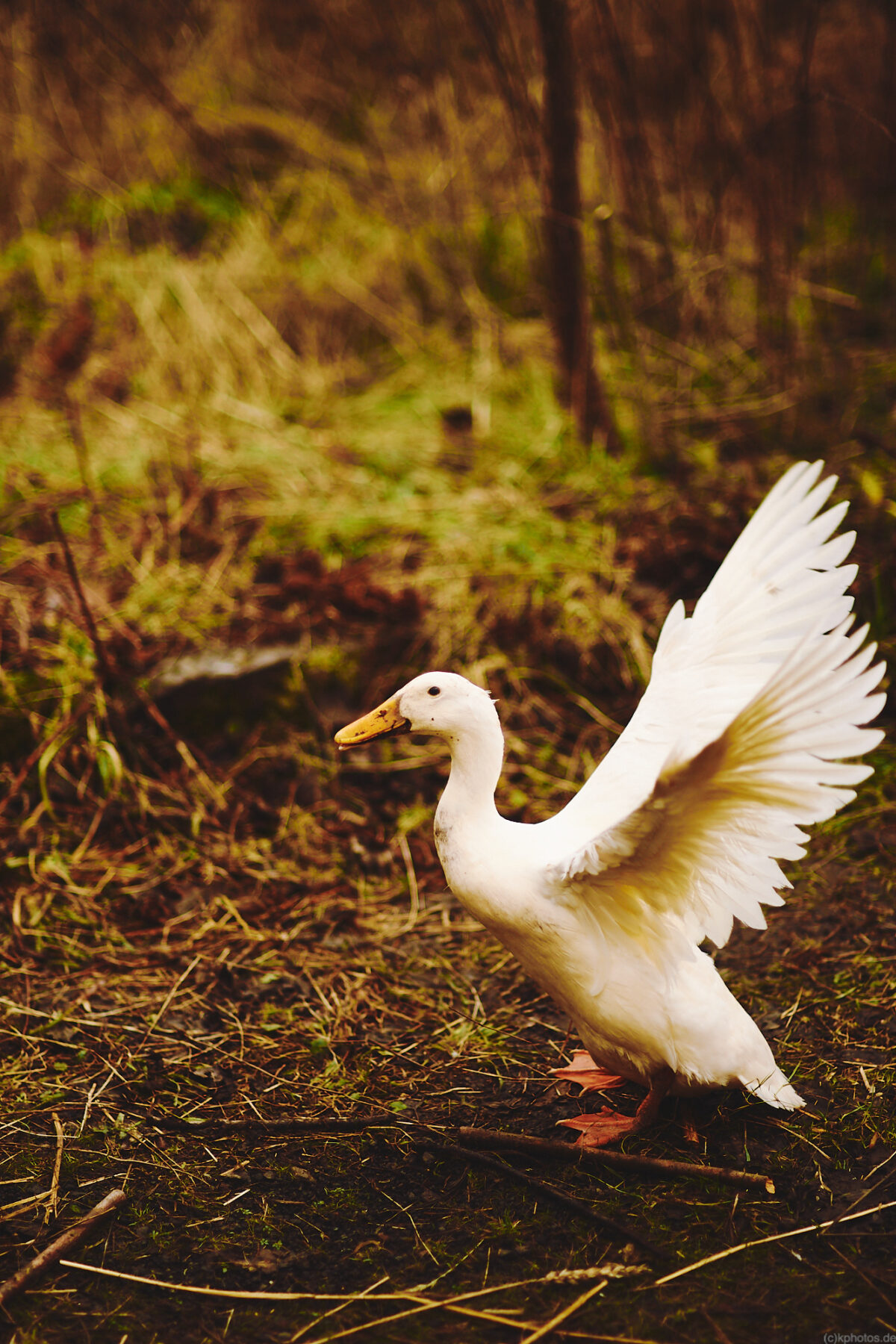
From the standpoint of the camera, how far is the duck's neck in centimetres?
224

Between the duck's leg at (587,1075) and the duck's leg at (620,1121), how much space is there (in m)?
0.12

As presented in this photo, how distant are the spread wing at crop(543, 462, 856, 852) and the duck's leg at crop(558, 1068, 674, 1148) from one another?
55 cm

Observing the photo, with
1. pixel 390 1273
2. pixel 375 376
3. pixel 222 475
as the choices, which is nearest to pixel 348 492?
pixel 222 475

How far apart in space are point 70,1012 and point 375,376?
4.06m

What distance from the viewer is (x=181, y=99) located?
644 cm

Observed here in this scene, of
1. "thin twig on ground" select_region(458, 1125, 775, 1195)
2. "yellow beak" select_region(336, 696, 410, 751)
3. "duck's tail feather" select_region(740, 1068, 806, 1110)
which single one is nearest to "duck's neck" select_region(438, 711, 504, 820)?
"yellow beak" select_region(336, 696, 410, 751)

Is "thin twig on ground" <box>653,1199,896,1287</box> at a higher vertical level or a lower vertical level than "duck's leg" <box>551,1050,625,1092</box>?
higher

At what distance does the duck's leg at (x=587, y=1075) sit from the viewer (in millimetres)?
2365

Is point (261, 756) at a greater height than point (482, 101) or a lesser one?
lesser

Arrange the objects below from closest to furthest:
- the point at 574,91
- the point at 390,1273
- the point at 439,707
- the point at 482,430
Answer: the point at 390,1273, the point at 439,707, the point at 574,91, the point at 482,430

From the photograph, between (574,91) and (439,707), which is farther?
(574,91)

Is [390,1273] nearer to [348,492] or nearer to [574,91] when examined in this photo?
[348,492]

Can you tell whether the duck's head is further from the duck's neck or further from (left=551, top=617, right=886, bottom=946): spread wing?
(left=551, top=617, right=886, bottom=946): spread wing

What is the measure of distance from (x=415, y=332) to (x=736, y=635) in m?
4.05
